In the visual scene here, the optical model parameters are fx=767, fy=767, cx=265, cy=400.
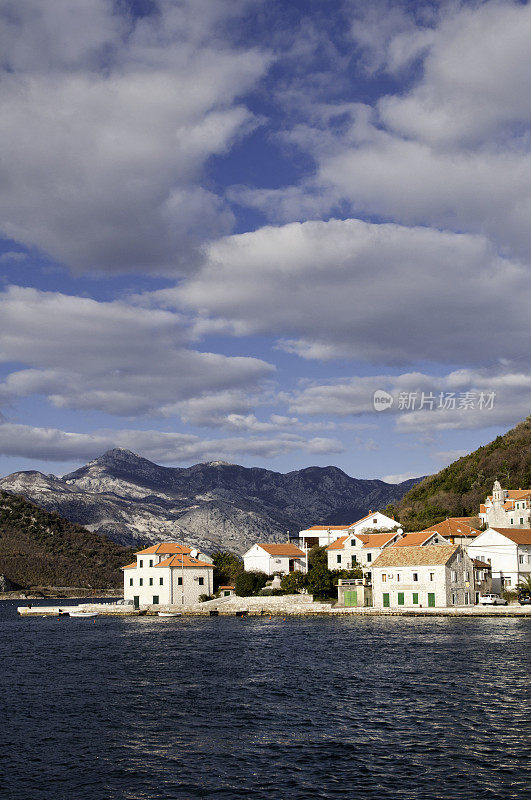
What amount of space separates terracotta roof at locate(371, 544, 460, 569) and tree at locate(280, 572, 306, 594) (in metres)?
15.5

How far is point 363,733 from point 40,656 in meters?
45.8

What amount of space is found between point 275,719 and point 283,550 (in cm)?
9886

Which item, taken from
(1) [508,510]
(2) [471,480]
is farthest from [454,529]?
(2) [471,480]

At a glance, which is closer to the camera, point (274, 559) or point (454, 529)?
point (454, 529)

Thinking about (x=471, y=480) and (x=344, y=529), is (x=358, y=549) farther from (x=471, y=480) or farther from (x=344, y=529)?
(x=471, y=480)

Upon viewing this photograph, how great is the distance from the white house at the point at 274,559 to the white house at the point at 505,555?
35.6 m

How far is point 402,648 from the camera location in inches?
2525

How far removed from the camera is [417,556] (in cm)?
10181

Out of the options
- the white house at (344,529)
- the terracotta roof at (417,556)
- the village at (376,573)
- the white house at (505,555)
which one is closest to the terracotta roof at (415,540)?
the village at (376,573)

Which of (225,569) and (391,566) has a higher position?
(391,566)

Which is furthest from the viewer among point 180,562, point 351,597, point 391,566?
point 180,562

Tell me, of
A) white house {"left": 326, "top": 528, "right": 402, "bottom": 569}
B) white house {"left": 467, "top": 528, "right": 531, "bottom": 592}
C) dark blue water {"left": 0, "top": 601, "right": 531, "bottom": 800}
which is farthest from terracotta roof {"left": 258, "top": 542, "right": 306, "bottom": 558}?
dark blue water {"left": 0, "top": 601, "right": 531, "bottom": 800}

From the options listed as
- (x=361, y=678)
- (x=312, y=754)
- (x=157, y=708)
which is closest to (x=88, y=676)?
(x=157, y=708)

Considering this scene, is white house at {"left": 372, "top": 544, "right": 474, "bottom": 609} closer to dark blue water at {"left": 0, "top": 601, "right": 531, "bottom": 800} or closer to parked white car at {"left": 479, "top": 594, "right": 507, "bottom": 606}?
parked white car at {"left": 479, "top": 594, "right": 507, "bottom": 606}
